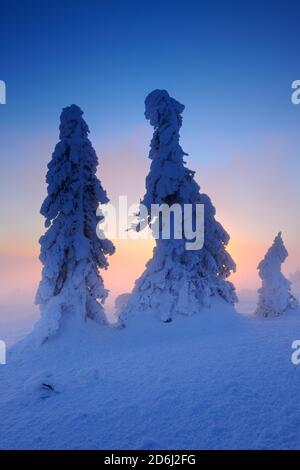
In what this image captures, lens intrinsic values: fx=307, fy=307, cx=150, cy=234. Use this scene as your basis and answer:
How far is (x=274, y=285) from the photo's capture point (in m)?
21.7

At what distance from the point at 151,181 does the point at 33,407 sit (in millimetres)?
13152

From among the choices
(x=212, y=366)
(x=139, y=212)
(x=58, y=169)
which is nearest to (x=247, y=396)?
(x=212, y=366)

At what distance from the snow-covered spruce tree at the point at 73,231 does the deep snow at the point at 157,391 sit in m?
2.40

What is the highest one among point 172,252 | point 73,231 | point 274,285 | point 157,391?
point 73,231

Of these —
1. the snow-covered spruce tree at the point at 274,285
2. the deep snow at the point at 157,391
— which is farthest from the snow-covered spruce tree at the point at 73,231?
the snow-covered spruce tree at the point at 274,285

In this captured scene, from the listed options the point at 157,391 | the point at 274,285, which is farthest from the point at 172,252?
the point at 157,391

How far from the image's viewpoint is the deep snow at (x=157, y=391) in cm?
700

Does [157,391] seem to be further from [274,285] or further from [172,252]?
[274,285]

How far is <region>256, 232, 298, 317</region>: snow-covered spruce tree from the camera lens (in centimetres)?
2131

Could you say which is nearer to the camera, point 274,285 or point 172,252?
point 172,252

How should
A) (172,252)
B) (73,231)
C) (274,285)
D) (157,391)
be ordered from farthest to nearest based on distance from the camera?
(274,285)
(172,252)
(73,231)
(157,391)

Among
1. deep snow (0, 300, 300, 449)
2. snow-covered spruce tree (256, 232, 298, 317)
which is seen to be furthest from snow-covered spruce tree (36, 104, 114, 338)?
snow-covered spruce tree (256, 232, 298, 317)

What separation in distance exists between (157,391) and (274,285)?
15198 millimetres

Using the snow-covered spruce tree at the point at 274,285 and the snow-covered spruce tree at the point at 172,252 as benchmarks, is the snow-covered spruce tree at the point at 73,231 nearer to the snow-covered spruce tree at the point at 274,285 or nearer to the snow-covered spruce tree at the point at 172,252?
the snow-covered spruce tree at the point at 172,252
